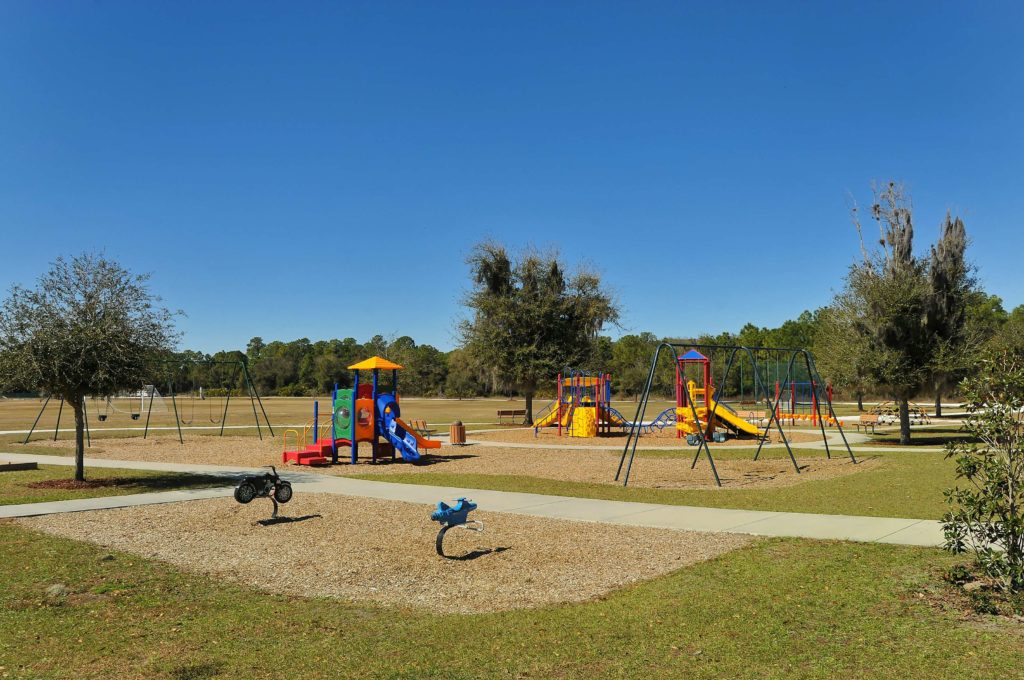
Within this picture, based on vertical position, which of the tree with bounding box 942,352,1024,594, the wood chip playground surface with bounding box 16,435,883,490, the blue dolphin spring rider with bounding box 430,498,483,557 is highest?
the tree with bounding box 942,352,1024,594

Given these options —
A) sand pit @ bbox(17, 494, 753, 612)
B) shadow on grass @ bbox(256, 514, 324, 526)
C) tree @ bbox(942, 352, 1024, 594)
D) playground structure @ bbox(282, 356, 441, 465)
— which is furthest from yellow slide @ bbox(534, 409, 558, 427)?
tree @ bbox(942, 352, 1024, 594)

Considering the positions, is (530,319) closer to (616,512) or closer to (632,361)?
(616,512)

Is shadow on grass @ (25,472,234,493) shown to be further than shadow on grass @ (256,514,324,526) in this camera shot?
Yes

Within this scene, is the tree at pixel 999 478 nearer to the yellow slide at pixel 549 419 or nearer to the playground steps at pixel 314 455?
the playground steps at pixel 314 455

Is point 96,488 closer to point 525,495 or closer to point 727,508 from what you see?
point 525,495

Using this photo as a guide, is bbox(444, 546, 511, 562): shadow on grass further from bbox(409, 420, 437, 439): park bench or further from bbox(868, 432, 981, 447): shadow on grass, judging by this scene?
bbox(409, 420, 437, 439): park bench

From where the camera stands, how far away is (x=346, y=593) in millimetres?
8141

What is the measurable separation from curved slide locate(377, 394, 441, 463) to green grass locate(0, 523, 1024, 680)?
523 inches

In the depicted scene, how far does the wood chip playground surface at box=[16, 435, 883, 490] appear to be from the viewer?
1811 centimetres

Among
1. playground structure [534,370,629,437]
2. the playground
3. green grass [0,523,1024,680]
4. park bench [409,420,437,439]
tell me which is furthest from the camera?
park bench [409,420,437,439]

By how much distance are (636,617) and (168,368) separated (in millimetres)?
14635

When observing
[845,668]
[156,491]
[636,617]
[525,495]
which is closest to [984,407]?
[845,668]

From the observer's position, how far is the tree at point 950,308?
2641 centimetres

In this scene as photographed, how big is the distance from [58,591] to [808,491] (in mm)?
12367
